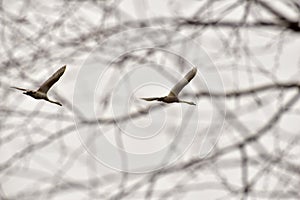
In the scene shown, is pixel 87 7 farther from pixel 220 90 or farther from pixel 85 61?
pixel 220 90

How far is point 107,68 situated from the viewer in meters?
1.35

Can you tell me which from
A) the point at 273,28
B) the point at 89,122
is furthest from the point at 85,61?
the point at 273,28

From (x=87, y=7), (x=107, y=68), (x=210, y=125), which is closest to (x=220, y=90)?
(x=210, y=125)

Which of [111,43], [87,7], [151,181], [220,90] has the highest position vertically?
[87,7]

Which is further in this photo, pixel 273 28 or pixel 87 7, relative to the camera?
pixel 87 7

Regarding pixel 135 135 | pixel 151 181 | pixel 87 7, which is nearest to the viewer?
pixel 135 135

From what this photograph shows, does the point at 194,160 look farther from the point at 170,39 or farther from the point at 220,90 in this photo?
the point at 170,39

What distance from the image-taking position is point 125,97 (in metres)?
1.28

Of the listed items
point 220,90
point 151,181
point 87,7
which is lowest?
point 151,181

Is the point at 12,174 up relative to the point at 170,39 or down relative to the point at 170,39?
down

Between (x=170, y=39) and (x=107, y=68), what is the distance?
0.20m

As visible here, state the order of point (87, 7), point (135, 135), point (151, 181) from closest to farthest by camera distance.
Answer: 1. point (135, 135)
2. point (151, 181)
3. point (87, 7)

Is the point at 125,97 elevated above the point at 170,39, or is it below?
below

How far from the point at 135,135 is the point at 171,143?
118mm
